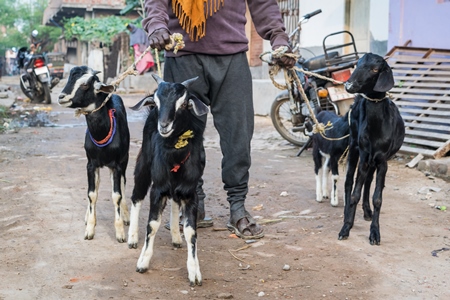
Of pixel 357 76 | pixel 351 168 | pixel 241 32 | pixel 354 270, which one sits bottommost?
pixel 354 270

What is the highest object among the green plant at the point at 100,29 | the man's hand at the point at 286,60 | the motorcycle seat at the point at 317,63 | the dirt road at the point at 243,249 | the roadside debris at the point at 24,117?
the green plant at the point at 100,29

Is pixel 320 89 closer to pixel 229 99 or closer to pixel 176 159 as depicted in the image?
pixel 229 99

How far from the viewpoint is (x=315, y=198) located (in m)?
6.26

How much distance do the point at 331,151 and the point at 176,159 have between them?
246 cm

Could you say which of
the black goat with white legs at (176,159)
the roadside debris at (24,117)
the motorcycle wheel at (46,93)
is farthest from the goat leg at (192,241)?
the motorcycle wheel at (46,93)

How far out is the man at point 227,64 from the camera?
4.57 metres

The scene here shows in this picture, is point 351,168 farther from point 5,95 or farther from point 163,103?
point 5,95

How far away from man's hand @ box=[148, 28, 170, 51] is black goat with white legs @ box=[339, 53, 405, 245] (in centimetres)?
138

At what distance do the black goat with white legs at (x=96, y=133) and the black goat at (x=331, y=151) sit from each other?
197cm

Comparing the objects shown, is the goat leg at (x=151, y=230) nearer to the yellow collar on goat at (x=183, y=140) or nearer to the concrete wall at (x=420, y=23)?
the yellow collar on goat at (x=183, y=140)

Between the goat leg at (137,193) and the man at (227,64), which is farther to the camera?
the man at (227,64)

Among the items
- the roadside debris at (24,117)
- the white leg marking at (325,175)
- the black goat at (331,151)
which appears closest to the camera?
the black goat at (331,151)

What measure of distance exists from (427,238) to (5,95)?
39.8 feet

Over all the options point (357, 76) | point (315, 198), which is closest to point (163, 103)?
point (357, 76)
